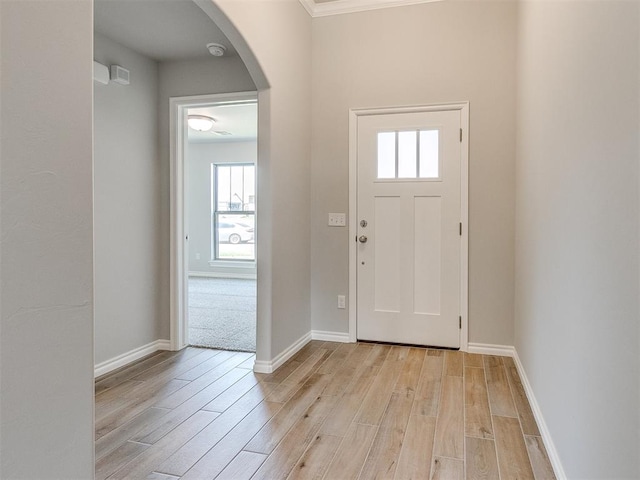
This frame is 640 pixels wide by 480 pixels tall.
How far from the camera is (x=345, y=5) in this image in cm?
362

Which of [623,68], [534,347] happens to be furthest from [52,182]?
[534,347]

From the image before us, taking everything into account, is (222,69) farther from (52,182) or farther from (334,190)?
(52,182)

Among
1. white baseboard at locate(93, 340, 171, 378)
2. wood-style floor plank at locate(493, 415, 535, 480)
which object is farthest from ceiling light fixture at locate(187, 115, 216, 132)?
wood-style floor plank at locate(493, 415, 535, 480)

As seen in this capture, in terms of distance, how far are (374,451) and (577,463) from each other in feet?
2.64

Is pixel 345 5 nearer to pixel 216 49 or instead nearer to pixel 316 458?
pixel 216 49

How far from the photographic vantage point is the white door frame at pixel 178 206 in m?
3.58

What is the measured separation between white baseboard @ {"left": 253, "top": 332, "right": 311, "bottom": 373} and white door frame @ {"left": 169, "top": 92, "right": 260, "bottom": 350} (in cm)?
94

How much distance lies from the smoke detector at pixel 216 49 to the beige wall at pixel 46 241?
205 cm

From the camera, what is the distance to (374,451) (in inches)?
77.6

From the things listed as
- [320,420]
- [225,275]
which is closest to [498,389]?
[320,420]

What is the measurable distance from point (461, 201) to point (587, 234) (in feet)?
6.58

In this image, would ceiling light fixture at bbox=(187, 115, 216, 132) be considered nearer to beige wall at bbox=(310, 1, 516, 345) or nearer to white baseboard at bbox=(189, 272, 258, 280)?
beige wall at bbox=(310, 1, 516, 345)

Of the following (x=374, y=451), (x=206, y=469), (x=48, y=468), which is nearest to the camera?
(x=48, y=468)

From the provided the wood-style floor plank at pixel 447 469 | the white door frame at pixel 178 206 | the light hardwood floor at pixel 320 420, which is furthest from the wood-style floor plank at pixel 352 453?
the white door frame at pixel 178 206
